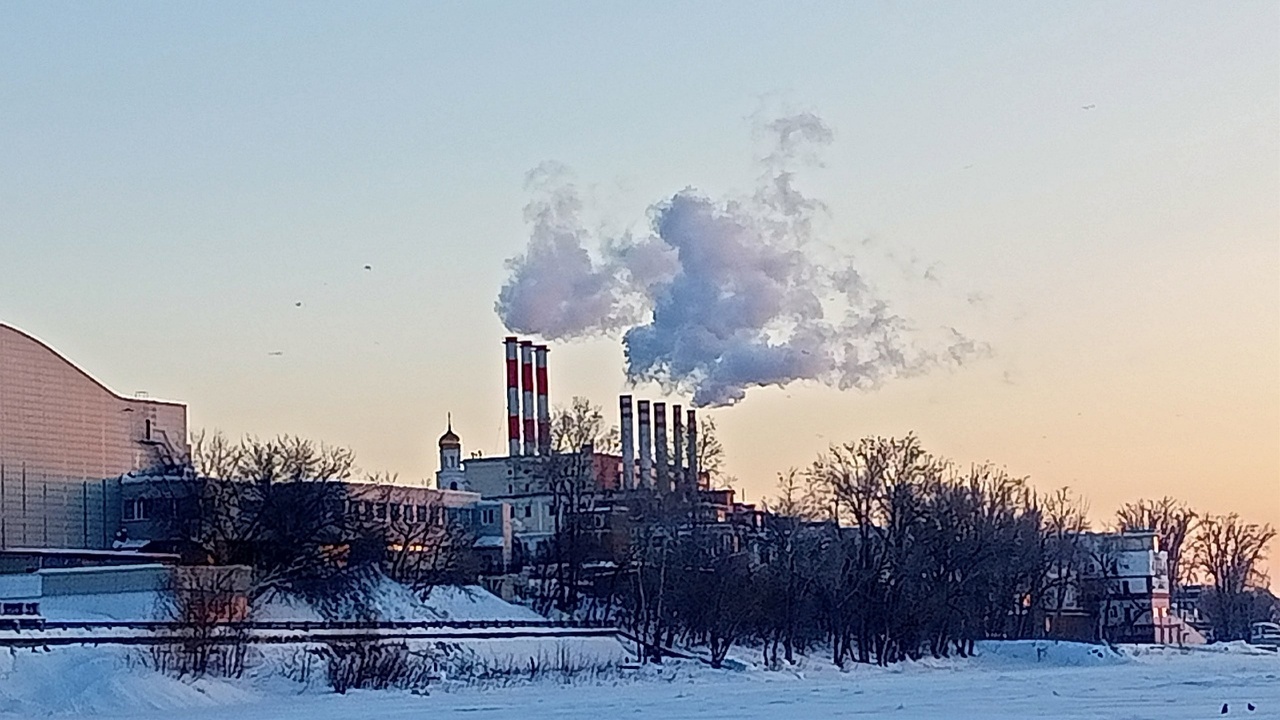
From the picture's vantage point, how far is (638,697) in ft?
151

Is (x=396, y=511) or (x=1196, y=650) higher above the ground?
(x=396, y=511)

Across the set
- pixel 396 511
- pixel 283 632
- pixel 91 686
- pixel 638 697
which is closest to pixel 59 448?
pixel 396 511

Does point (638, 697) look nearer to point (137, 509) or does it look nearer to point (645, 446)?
point (137, 509)

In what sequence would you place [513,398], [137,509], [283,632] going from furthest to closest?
[513,398] < [137,509] < [283,632]

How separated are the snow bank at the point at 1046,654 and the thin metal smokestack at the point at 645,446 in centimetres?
2038

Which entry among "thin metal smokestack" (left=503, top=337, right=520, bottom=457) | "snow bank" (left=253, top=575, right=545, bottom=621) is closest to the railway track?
"snow bank" (left=253, top=575, right=545, bottom=621)

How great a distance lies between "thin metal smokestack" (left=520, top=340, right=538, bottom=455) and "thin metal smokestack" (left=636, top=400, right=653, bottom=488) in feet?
17.0

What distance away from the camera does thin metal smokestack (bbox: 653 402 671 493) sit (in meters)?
100

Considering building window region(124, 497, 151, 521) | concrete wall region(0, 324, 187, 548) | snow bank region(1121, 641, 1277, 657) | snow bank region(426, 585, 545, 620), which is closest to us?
snow bank region(426, 585, 545, 620)

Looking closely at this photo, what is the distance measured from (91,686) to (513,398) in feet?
177

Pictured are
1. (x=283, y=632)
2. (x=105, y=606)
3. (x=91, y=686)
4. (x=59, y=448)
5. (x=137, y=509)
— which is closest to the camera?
(x=91, y=686)

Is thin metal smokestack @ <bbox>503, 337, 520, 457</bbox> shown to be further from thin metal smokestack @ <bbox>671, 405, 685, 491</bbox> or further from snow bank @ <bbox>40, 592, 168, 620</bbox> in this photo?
snow bank @ <bbox>40, 592, 168, 620</bbox>

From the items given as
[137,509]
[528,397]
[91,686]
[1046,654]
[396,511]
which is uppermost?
[528,397]

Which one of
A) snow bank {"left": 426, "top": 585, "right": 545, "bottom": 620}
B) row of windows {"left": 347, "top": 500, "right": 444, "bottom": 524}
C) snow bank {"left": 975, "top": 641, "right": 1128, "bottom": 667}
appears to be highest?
row of windows {"left": 347, "top": 500, "right": 444, "bottom": 524}
